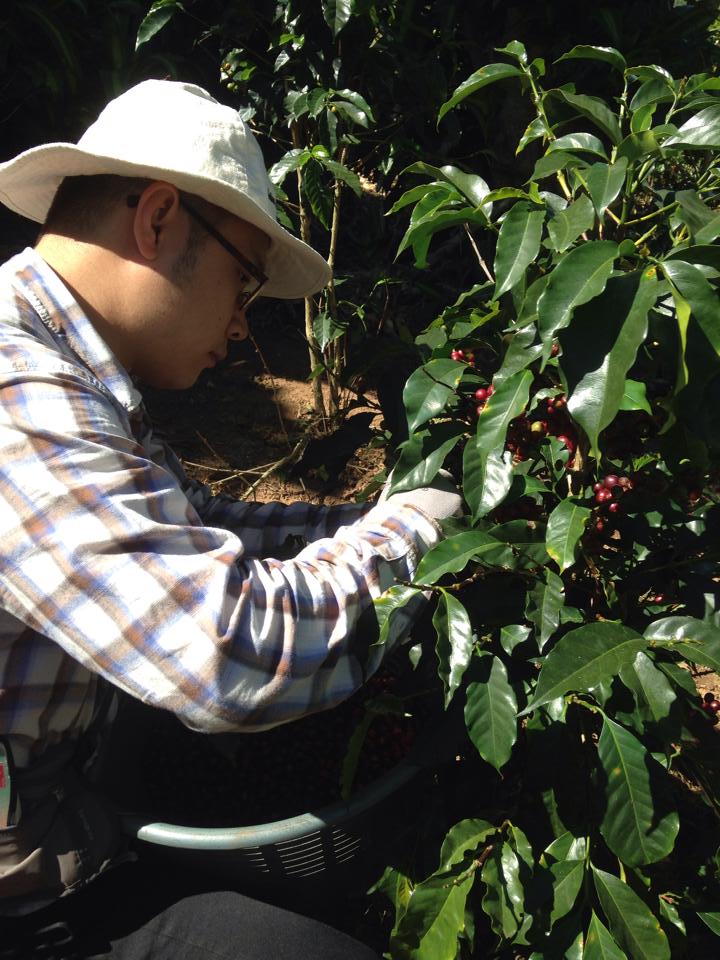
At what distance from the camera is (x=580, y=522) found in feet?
3.55

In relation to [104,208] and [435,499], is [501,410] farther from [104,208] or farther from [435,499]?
[104,208]

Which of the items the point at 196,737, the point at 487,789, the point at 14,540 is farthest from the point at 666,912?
the point at 14,540

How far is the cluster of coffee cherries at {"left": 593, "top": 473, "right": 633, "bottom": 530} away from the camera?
1.16m

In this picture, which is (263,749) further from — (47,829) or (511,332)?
(511,332)

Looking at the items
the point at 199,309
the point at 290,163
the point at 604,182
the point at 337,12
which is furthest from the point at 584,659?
the point at 337,12

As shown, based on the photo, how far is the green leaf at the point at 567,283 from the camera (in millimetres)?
883

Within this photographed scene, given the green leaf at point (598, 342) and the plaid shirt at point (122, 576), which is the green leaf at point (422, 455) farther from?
the green leaf at point (598, 342)

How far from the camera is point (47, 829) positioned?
1.34 m

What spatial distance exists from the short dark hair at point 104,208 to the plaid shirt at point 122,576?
3.3 inches

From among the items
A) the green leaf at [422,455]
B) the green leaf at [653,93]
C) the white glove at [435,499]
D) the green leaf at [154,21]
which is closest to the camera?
the green leaf at [653,93]

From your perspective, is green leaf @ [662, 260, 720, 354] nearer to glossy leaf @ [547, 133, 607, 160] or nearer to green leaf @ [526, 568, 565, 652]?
glossy leaf @ [547, 133, 607, 160]

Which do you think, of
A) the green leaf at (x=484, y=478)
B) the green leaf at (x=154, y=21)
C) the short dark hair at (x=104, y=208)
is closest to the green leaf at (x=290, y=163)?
the green leaf at (x=154, y=21)

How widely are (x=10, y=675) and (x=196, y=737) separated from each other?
523 millimetres

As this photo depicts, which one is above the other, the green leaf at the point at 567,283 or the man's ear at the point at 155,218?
the green leaf at the point at 567,283
